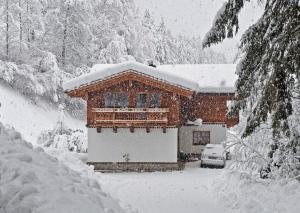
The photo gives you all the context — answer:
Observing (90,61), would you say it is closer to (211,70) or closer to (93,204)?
(211,70)

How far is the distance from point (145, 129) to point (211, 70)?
32.1 ft

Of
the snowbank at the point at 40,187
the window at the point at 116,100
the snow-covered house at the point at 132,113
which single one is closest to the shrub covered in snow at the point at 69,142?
the snow-covered house at the point at 132,113

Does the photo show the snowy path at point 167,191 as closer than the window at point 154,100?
Yes

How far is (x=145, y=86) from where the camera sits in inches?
989

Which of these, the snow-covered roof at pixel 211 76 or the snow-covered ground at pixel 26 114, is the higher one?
the snow-covered roof at pixel 211 76

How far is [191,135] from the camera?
97.7 feet

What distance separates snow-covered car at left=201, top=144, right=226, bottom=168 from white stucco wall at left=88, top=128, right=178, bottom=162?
7.02 feet

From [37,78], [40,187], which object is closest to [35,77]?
[37,78]

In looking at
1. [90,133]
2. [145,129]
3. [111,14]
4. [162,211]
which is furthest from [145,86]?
[111,14]

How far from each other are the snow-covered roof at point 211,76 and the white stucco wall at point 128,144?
14.7 feet

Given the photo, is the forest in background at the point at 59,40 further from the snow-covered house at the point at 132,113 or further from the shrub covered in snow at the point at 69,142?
the snow-covered house at the point at 132,113

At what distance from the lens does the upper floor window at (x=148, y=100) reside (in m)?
25.4

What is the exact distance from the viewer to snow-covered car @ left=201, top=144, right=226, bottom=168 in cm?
2511

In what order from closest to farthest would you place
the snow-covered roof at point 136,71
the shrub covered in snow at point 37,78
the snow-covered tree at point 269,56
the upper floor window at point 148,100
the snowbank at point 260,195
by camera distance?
the snow-covered tree at point 269,56 < the snowbank at point 260,195 < the snow-covered roof at point 136,71 < the upper floor window at point 148,100 < the shrub covered in snow at point 37,78
